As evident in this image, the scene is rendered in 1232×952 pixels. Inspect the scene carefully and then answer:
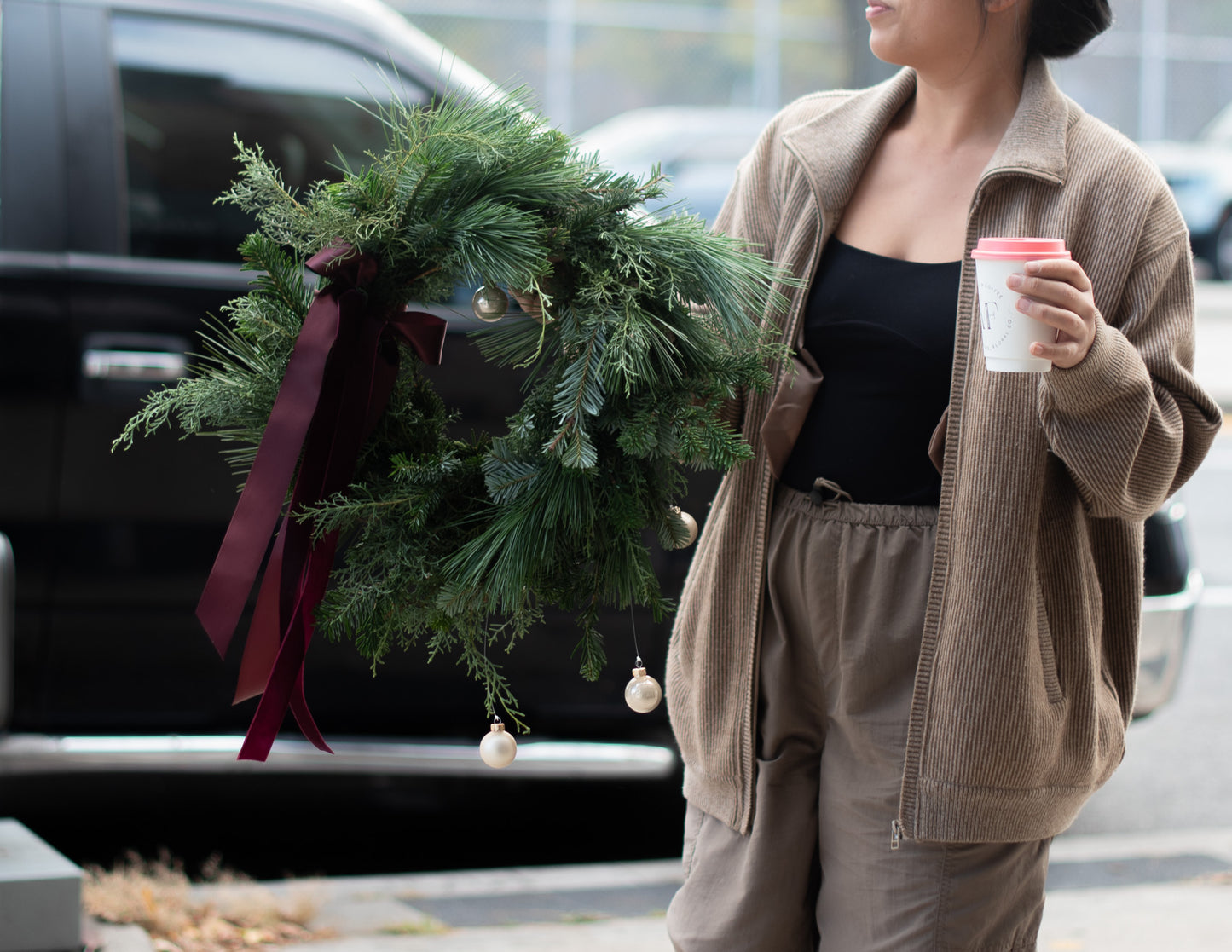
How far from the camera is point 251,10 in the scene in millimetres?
3195

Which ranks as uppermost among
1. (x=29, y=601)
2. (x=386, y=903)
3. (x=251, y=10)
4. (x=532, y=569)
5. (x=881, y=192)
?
(x=251, y=10)

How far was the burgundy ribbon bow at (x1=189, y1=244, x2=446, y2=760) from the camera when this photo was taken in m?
1.61

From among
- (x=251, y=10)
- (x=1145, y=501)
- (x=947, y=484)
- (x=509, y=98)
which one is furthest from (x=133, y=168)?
(x=1145, y=501)

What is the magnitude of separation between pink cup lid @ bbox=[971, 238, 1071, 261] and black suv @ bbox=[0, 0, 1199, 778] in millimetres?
1672

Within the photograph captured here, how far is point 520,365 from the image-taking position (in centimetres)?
169

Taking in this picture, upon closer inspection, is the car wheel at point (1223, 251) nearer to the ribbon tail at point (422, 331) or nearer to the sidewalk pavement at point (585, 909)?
the sidewalk pavement at point (585, 909)

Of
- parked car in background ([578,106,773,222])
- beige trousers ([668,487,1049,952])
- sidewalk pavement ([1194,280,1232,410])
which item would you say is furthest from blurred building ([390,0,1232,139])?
beige trousers ([668,487,1049,952])

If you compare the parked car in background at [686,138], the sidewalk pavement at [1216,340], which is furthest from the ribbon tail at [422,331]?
the sidewalk pavement at [1216,340]

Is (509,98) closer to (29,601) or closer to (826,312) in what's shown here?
(826,312)

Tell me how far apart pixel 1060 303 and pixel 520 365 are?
25.7 inches

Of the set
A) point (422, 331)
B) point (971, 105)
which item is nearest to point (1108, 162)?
point (971, 105)

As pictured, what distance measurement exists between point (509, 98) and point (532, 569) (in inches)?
24.0

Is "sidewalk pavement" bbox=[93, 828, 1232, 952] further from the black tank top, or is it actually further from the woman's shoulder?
the woman's shoulder

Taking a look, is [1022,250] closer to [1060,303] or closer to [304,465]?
[1060,303]
